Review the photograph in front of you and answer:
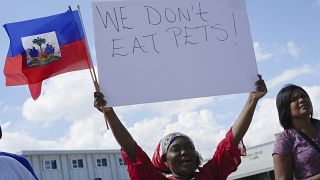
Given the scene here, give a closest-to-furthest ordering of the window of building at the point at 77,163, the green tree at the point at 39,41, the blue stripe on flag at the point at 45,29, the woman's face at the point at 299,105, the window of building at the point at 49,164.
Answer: the woman's face at the point at 299,105 < the blue stripe on flag at the point at 45,29 < the green tree at the point at 39,41 < the window of building at the point at 49,164 < the window of building at the point at 77,163

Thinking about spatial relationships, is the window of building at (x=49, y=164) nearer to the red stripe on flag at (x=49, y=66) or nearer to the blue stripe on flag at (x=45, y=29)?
the red stripe on flag at (x=49, y=66)

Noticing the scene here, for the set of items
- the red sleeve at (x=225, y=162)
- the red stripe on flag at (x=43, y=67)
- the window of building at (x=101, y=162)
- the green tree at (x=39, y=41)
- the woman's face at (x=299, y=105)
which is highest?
the green tree at (x=39, y=41)

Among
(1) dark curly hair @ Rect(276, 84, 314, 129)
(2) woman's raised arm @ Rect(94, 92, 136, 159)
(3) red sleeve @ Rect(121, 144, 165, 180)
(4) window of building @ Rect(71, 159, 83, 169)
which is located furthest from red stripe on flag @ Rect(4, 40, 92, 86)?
(4) window of building @ Rect(71, 159, 83, 169)

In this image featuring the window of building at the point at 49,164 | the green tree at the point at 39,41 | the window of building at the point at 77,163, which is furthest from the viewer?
the window of building at the point at 77,163

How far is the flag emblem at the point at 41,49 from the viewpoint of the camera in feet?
15.4

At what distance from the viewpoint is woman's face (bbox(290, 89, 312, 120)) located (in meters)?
3.55

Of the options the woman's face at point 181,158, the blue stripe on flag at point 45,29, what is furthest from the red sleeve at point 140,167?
the blue stripe on flag at point 45,29

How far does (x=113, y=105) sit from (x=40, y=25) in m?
1.79

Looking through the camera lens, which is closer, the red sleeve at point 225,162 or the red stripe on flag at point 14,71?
the red sleeve at point 225,162

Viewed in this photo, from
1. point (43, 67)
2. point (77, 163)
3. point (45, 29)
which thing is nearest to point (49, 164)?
point (77, 163)

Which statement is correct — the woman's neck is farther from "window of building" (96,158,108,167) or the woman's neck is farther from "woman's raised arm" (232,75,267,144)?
"window of building" (96,158,108,167)

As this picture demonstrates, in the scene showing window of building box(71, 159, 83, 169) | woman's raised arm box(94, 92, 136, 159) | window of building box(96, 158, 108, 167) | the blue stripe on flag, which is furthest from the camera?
window of building box(96, 158, 108, 167)

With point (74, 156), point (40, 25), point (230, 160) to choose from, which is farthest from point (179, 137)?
point (74, 156)

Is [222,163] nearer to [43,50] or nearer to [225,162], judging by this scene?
[225,162]
